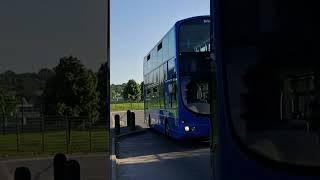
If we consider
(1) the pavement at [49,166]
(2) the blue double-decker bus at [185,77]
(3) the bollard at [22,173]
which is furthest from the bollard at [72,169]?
(2) the blue double-decker bus at [185,77]

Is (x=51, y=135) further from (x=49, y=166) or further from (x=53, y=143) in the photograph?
(x=49, y=166)

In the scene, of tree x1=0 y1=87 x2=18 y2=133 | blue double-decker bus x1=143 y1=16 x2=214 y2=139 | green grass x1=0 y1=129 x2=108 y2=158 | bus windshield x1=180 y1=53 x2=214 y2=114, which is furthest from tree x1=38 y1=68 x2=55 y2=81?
bus windshield x1=180 y1=53 x2=214 y2=114

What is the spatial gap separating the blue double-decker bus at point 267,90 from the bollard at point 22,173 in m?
1.51

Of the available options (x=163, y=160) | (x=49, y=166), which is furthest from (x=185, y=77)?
(x=49, y=166)

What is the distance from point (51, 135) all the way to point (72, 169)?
30 centimetres

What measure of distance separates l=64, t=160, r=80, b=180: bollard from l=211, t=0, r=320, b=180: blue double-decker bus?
3.78 feet

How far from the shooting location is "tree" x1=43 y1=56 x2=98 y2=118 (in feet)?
14.4

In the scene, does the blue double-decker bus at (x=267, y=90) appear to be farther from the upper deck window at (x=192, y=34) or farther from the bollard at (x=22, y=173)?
the upper deck window at (x=192, y=34)

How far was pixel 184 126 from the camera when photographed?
1767cm

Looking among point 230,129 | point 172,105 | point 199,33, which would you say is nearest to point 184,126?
point 172,105

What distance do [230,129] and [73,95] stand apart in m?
1.31

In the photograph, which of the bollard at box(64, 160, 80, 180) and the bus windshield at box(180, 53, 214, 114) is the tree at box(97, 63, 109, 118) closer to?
the bollard at box(64, 160, 80, 180)

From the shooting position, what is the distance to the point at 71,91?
175 inches

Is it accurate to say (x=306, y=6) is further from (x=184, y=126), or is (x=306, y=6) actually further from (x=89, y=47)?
(x=184, y=126)
